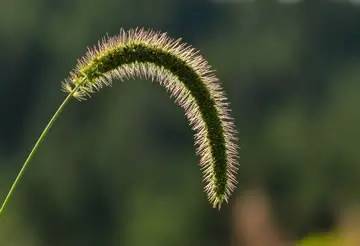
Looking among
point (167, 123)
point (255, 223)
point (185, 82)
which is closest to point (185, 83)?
point (185, 82)

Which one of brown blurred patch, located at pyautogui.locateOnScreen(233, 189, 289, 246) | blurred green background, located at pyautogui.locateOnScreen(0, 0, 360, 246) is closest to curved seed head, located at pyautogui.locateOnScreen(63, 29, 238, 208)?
brown blurred patch, located at pyautogui.locateOnScreen(233, 189, 289, 246)

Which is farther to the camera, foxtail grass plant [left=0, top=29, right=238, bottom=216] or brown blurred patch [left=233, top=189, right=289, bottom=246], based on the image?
brown blurred patch [left=233, top=189, right=289, bottom=246]

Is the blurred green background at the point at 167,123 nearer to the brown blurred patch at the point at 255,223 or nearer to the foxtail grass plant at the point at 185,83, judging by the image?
the brown blurred patch at the point at 255,223

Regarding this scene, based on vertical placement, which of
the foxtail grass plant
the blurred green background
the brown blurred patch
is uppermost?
the blurred green background

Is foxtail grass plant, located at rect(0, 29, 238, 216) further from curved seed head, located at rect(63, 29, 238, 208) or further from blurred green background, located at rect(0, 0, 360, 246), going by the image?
blurred green background, located at rect(0, 0, 360, 246)

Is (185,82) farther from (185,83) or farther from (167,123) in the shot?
(167,123)

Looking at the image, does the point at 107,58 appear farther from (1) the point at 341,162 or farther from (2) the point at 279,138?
(2) the point at 279,138

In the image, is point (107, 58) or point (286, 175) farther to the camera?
point (286, 175)

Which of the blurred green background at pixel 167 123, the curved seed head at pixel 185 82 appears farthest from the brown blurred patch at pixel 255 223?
the blurred green background at pixel 167 123

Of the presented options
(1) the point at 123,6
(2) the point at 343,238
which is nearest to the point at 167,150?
(1) the point at 123,6
